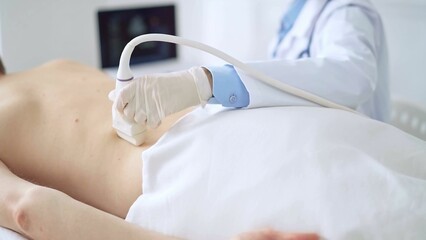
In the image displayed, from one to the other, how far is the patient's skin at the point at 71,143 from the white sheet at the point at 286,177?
0.32 feet

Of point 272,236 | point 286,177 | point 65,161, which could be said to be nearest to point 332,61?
point 286,177

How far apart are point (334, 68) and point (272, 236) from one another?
51 centimetres

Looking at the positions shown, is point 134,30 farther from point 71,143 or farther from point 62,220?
point 62,220

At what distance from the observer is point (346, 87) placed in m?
1.10

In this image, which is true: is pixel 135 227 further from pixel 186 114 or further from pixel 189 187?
pixel 186 114

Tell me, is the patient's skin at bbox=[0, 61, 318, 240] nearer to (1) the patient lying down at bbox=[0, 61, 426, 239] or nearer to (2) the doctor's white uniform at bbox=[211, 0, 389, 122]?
(1) the patient lying down at bbox=[0, 61, 426, 239]

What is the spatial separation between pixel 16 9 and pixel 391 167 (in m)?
1.95

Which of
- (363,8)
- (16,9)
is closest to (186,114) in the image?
(363,8)

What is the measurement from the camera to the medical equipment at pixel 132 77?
864 millimetres

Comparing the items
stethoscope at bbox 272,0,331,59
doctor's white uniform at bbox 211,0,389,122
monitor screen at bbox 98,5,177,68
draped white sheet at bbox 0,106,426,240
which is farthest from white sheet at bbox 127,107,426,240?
monitor screen at bbox 98,5,177,68

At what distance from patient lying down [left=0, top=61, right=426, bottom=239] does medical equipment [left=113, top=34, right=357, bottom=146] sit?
38 mm

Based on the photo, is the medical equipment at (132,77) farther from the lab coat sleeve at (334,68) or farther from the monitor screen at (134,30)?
the monitor screen at (134,30)

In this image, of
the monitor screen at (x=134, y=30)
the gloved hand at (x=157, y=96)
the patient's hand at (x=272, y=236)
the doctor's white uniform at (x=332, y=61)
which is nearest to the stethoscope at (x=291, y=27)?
the doctor's white uniform at (x=332, y=61)

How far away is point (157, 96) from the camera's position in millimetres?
889
